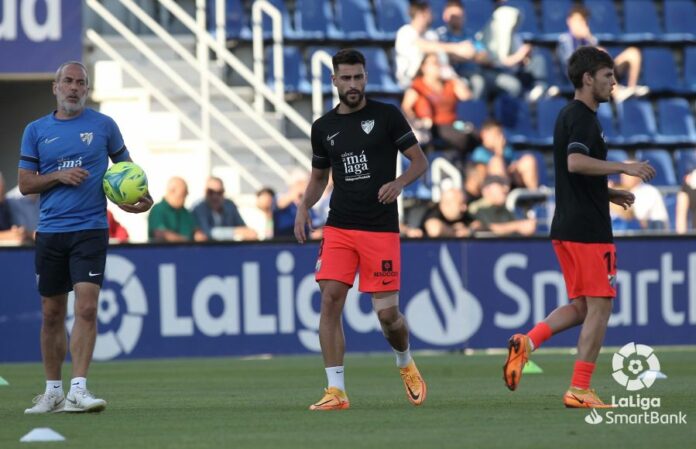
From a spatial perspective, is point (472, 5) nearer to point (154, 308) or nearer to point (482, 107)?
point (482, 107)

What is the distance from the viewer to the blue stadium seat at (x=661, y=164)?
21.1 metres

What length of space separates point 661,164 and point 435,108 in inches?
146

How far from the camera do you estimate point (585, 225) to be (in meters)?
8.84

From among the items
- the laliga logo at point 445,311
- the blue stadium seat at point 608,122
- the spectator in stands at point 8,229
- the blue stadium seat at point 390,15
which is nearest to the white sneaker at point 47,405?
the spectator in stands at point 8,229

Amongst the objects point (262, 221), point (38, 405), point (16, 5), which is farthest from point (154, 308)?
→ point (38, 405)

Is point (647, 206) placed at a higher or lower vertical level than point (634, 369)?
higher

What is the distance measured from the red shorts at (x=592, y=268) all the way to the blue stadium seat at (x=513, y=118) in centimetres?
1222

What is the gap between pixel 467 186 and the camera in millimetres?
18922

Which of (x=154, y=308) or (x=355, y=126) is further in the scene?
(x=154, y=308)

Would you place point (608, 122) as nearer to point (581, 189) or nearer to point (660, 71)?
point (660, 71)

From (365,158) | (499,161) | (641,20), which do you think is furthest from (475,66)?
(365,158)

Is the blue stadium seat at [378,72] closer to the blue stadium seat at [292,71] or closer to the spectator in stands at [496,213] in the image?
the blue stadium seat at [292,71]

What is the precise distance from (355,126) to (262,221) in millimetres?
9265

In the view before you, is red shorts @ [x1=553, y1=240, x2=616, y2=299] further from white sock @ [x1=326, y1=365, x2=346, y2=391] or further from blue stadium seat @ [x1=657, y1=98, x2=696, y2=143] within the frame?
blue stadium seat @ [x1=657, y1=98, x2=696, y2=143]
